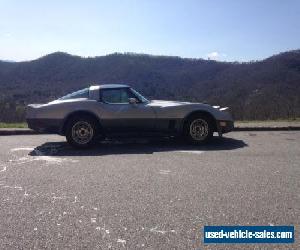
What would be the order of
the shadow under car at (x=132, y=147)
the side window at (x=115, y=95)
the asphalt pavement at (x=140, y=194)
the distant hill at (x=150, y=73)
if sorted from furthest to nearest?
the distant hill at (x=150, y=73) < the side window at (x=115, y=95) < the shadow under car at (x=132, y=147) < the asphalt pavement at (x=140, y=194)

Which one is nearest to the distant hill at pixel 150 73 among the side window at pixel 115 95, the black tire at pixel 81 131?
the side window at pixel 115 95

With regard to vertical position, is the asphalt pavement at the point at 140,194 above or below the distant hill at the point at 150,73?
below

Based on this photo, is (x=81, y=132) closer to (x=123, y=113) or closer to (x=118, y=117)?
(x=118, y=117)

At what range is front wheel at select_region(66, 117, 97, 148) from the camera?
900 cm

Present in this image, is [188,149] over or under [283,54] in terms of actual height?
under

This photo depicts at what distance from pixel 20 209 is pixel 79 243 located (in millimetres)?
1236

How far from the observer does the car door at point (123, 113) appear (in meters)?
9.11

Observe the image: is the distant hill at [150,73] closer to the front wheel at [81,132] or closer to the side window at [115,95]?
the side window at [115,95]

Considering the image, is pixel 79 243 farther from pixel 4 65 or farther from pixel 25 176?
pixel 4 65

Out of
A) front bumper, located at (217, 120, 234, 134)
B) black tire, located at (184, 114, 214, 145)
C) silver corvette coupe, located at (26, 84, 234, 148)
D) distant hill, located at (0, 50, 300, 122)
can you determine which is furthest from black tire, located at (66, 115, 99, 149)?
distant hill, located at (0, 50, 300, 122)

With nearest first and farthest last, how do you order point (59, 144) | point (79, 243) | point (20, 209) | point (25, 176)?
point (79, 243) → point (20, 209) → point (25, 176) → point (59, 144)

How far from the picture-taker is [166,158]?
300 inches

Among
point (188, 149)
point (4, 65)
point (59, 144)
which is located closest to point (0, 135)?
point (59, 144)

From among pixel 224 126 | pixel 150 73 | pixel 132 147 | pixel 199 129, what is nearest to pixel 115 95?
pixel 132 147
